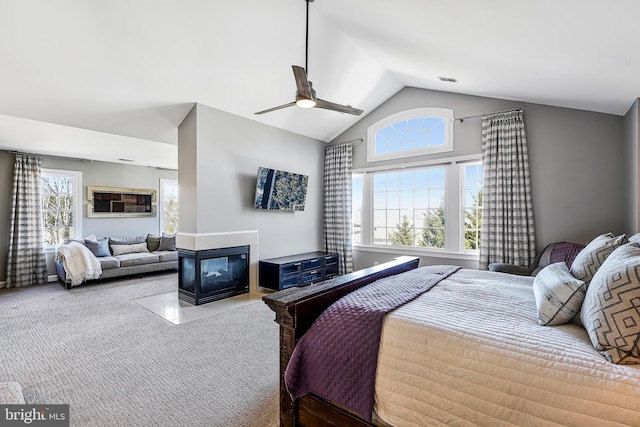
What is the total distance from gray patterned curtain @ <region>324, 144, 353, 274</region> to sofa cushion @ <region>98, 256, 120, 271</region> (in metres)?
4.08

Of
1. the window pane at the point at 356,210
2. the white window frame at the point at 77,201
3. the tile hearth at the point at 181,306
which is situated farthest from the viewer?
the white window frame at the point at 77,201

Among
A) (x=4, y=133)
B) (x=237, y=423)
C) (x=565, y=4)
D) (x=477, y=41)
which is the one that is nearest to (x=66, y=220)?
(x=4, y=133)

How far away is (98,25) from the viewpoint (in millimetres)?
2902

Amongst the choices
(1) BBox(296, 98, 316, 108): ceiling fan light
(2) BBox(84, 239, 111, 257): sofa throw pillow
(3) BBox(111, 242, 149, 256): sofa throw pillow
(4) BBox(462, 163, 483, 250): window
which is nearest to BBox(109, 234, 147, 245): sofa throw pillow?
(3) BBox(111, 242, 149, 256): sofa throw pillow

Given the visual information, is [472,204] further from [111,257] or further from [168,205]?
[168,205]

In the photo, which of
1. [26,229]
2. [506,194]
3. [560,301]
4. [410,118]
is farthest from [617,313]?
[26,229]

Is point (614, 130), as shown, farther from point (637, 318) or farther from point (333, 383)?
point (333, 383)

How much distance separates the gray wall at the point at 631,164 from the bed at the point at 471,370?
2.22 metres

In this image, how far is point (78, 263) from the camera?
530 centimetres

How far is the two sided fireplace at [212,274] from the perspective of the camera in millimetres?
4230

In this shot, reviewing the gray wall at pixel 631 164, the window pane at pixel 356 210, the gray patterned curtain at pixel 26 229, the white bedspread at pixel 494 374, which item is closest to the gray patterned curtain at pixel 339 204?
the window pane at pixel 356 210

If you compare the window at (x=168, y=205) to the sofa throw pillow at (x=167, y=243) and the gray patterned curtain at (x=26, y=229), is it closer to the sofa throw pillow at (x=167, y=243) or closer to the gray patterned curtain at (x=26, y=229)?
the sofa throw pillow at (x=167, y=243)

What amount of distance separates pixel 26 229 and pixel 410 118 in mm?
7183

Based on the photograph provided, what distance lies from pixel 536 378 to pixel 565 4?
79.8 inches
